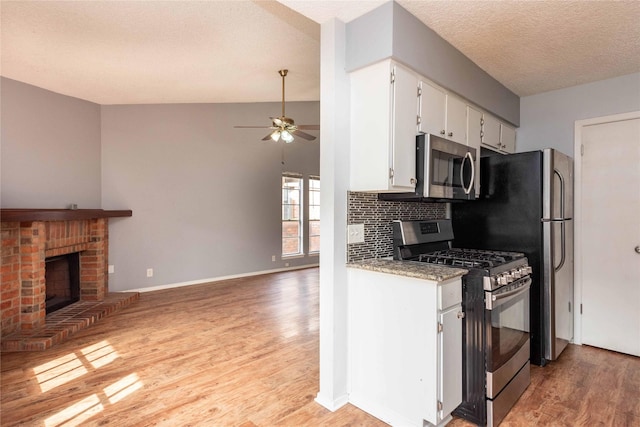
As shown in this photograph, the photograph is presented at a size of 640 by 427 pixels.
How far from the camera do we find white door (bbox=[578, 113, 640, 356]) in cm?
292

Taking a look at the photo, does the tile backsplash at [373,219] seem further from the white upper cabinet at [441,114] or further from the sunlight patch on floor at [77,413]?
the sunlight patch on floor at [77,413]

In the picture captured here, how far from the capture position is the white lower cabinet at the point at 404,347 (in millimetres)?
1785

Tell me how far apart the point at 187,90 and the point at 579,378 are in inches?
196

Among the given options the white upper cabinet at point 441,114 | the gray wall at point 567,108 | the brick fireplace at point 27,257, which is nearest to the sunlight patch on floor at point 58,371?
the brick fireplace at point 27,257

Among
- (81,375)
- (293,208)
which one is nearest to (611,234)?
(81,375)

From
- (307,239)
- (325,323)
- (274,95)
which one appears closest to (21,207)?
(274,95)

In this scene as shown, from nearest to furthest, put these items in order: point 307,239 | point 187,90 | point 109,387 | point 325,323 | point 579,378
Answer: point 325,323 < point 109,387 < point 579,378 < point 187,90 < point 307,239

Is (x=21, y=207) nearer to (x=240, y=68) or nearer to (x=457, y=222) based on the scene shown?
(x=240, y=68)

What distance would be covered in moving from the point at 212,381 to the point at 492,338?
1.86 meters

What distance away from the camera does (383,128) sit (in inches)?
78.4

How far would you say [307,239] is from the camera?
7.05m

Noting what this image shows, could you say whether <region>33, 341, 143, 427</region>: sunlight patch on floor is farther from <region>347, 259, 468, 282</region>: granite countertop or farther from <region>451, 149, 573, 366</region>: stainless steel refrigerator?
<region>451, 149, 573, 366</region>: stainless steel refrigerator

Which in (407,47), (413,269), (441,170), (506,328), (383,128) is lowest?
(506,328)

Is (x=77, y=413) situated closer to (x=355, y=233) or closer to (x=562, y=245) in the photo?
(x=355, y=233)
